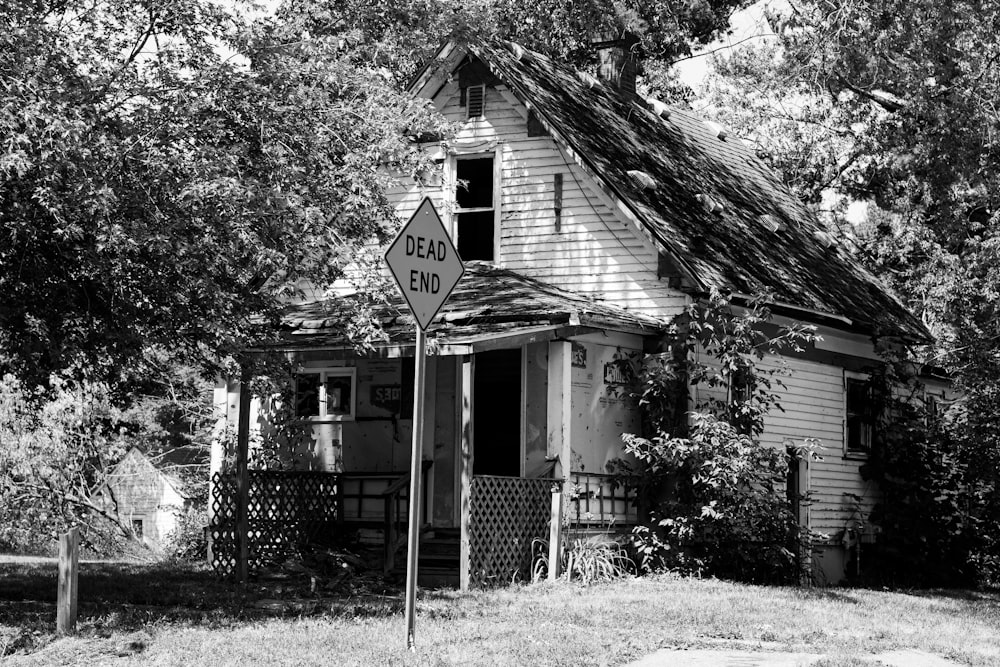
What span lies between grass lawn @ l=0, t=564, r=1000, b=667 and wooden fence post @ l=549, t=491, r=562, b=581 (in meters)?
0.72

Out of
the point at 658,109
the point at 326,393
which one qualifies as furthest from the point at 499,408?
the point at 658,109

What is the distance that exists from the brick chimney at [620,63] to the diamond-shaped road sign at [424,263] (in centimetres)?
1479

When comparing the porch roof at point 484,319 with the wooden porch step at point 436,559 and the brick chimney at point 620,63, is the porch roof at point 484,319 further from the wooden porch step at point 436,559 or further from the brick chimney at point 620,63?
the brick chimney at point 620,63

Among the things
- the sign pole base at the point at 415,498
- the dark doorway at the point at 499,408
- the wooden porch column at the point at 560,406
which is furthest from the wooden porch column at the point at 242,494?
the sign pole base at the point at 415,498

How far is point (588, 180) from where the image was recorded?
18.7 metres

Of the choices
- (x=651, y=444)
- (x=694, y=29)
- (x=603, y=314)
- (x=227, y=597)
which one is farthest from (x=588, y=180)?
(x=694, y=29)

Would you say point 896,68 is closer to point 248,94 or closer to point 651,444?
point 651,444

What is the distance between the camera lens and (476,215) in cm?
2016

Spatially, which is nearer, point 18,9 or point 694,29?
point 18,9

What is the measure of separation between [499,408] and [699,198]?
203 inches

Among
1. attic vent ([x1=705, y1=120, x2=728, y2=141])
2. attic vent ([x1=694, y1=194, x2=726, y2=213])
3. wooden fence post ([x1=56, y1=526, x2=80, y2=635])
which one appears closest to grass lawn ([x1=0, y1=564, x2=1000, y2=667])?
wooden fence post ([x1=56, y1=526, x2=80, y2=635])

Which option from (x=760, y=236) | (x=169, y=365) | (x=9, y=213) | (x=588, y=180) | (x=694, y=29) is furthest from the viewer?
(x=694, y=29)

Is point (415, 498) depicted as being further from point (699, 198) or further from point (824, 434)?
point (824, 434)

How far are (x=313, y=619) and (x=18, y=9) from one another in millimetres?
6129
